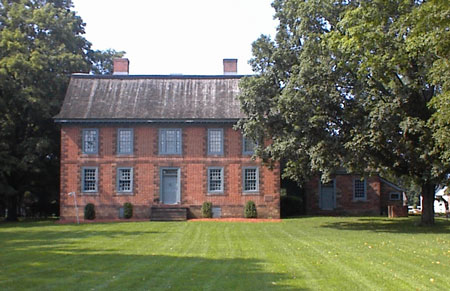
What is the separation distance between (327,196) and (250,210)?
8.90 meters

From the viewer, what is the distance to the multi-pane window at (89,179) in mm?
34406

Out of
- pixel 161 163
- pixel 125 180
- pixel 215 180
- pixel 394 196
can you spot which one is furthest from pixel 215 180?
pixel 394 196

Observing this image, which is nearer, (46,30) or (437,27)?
(437,27)

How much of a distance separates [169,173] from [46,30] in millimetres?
14297

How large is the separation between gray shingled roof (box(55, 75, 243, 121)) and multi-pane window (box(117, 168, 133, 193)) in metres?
3.18

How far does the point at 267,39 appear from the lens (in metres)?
27.8

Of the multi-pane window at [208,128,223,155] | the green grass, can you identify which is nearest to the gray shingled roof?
the multi-pane window at [208,128,223,155]

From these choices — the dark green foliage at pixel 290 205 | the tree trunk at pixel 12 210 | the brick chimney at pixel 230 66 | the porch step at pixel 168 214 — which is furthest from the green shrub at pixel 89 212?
the brick chimney at pixel 230 66

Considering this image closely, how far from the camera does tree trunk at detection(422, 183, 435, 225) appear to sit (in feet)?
89.4

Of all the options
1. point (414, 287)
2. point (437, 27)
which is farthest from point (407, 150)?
point (414, 287)

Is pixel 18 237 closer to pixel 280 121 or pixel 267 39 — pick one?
pixel 280 121

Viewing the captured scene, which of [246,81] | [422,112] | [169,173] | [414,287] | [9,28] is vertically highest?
[9,28]

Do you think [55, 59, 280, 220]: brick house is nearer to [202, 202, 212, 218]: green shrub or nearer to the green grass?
[202, 202, 212, 218]: green shrub

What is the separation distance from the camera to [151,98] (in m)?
35.5
